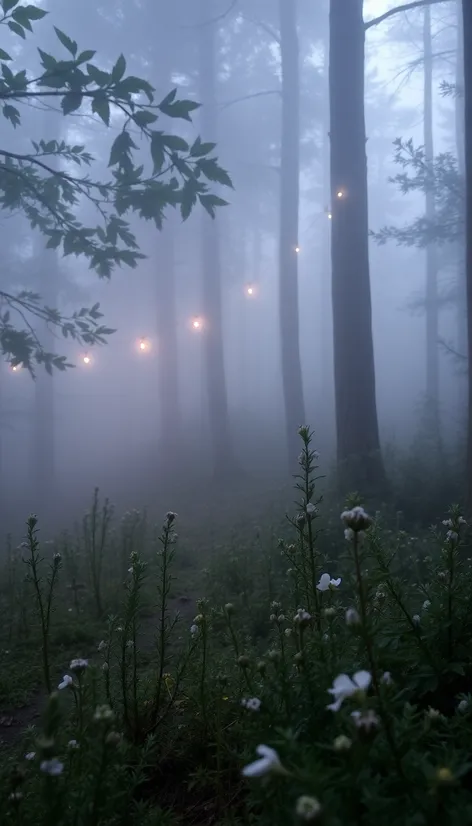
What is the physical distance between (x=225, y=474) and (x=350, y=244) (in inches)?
326

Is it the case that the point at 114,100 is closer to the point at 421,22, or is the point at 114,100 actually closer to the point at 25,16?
the point at 25,16

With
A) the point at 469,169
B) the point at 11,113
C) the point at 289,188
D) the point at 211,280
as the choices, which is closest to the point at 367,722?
the point at 11,113

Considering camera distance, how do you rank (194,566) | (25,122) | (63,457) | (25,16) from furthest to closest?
1. (63,457)
2. (25,122)
3. (194,566)
4. (25,16)

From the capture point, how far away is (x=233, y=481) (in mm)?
14859

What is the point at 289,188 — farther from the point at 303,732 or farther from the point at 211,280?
the point at 303,732

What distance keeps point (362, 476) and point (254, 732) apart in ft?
20.6

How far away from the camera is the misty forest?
157 centimetres

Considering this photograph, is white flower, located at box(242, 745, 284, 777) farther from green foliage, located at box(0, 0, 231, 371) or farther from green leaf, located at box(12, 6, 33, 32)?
green leaf, located at box(12, 6, 33, 32)

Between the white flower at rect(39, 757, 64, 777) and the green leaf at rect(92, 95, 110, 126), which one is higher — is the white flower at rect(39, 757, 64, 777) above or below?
below

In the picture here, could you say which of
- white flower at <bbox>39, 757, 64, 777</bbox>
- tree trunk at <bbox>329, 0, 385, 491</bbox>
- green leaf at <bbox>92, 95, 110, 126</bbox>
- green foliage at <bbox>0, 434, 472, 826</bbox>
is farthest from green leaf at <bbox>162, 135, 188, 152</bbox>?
tree trunk at <bbox>329, 0, 385, 491</bbox>

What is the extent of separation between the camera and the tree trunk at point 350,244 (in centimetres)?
802

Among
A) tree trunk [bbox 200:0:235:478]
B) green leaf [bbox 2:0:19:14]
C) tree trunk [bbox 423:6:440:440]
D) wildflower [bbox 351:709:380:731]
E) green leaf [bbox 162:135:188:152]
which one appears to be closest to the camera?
wildflower [bbox 351:709:380:731]

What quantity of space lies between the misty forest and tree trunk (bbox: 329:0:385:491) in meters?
0.04

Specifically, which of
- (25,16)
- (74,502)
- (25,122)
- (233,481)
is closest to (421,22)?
(25,122)
